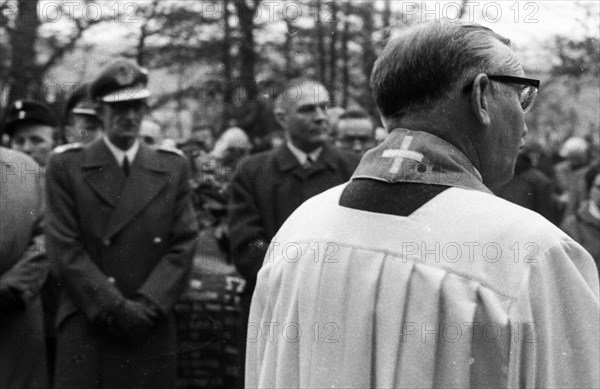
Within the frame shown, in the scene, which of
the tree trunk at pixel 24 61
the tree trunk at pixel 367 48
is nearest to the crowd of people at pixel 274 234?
the tree trunk at pixel 367 48

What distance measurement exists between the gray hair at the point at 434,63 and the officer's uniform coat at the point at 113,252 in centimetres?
301

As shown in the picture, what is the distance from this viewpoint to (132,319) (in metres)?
5.07

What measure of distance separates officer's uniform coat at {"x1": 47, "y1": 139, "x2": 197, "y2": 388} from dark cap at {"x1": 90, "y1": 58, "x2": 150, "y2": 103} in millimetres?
246

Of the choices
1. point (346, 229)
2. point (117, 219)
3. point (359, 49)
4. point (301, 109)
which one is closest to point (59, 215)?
point (117, 219)

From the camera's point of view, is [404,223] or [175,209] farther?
[175,209]

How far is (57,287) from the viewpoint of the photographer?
20.0 ft

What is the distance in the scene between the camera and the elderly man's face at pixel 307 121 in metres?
6.06

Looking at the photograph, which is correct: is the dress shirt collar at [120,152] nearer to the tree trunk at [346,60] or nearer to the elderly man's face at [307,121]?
the elderly man's face at [307,121]

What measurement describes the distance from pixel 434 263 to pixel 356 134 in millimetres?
5955

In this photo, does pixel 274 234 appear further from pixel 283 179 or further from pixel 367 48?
pixel 367 48

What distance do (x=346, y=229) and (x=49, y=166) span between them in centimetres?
334

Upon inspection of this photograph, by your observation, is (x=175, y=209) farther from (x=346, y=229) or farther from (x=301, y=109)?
(x=346, y=229)

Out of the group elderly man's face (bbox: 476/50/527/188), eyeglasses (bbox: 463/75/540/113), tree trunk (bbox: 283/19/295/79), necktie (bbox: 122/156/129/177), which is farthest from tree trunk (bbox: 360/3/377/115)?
elderly man's face (bbox: 476/50/527/188)

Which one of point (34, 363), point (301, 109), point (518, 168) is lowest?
point (34, 363)
